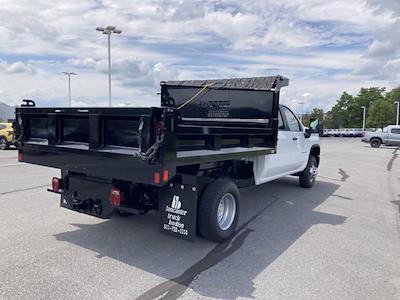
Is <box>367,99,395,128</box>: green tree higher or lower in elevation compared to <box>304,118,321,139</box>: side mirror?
higher

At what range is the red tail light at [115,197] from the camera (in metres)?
4.22

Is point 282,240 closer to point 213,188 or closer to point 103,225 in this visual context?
point 213,188

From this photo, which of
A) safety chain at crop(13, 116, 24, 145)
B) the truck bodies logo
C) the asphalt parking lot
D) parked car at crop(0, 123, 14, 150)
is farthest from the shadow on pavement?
parked car at crop(0, 123, 14, 150)

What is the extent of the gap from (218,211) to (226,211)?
0.25m

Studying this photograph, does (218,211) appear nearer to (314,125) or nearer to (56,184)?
(56,184)

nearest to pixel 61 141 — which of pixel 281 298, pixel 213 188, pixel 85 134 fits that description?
pixel 85 134

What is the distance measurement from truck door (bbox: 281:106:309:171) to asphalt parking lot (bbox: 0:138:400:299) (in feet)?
3.54

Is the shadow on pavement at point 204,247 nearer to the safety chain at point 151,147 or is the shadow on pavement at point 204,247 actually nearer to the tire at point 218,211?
the tire at point 218,211

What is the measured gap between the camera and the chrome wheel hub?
16.0 feet

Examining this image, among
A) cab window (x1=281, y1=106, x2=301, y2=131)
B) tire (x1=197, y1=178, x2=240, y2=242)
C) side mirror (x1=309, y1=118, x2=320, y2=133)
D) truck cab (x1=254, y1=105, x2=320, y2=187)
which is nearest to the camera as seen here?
tire (x1=197, y1=178, x2=240, y2=242)

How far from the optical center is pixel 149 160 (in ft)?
11.6

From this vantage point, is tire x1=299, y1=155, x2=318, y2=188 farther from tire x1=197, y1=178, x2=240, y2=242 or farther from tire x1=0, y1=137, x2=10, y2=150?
tire x1=0, y1=137, x2=10, y2=150

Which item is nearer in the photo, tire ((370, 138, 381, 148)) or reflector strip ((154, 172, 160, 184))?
Result: reflector strip ((154, 172, 160, 184))

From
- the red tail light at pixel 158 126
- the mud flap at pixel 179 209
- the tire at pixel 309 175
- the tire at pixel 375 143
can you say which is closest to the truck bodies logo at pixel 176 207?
the mud flap at pixel 179 209
